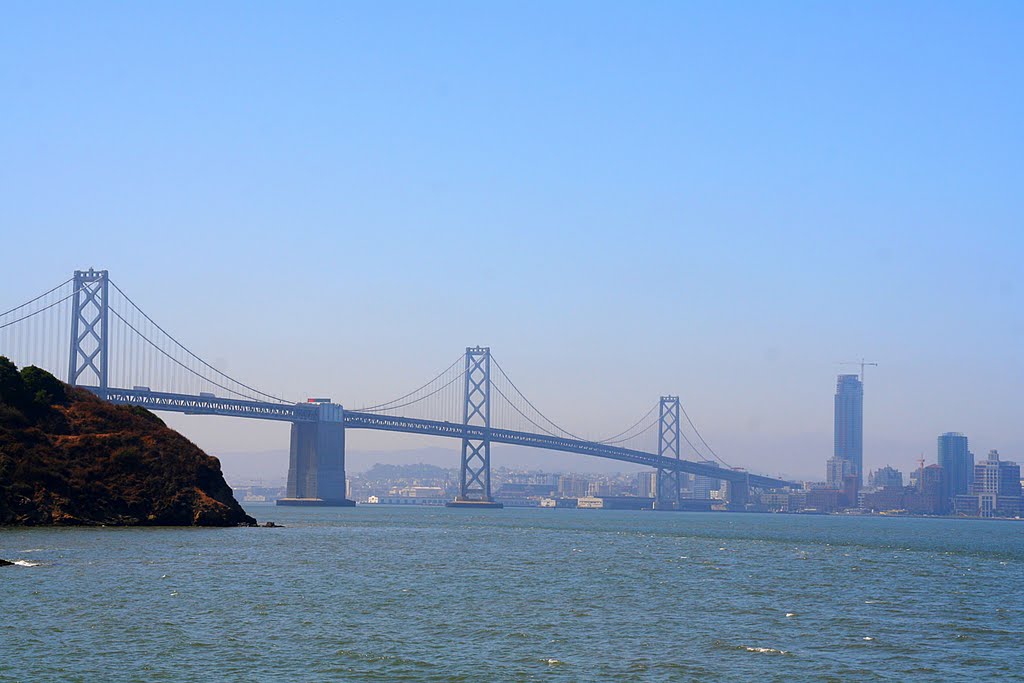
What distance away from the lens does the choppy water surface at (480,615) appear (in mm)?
23094

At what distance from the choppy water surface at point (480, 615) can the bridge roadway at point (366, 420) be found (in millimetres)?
57419

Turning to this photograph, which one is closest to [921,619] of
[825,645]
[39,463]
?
[825,645]

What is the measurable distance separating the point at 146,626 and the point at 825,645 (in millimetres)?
14515

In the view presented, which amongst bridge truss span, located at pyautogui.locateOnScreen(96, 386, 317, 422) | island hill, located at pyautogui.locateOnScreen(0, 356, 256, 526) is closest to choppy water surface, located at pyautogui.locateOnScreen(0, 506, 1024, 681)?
island hill, located at pyautogui.locateOnScreen(0, 356, 256, 526)

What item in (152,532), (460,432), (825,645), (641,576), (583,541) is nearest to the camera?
(825,645)

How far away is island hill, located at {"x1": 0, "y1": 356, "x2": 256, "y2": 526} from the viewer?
60.1 metres

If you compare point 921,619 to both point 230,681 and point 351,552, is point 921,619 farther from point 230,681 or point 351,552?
point 351,552

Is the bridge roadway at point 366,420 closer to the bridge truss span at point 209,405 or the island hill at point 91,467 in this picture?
the bridge truss span at point 209,405

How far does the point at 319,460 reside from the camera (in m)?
136

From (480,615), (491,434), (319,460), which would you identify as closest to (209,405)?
(319,460)

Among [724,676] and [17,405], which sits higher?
[17,405]

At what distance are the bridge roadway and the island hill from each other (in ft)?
→ 111

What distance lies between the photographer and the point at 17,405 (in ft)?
218

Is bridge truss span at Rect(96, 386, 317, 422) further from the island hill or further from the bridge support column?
the island hill
